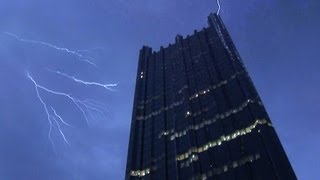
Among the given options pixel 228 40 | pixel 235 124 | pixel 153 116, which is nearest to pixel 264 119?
pixel 235 124

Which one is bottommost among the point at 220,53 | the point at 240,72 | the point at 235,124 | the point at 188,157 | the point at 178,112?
the point at 188,157

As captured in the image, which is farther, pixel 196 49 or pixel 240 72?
pixel 196 49

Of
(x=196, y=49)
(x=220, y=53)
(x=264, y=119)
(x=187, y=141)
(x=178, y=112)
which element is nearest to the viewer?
(x=264, y=119)

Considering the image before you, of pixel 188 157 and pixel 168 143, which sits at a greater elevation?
pixel 168 143

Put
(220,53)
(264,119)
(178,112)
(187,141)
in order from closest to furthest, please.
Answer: (264,119)
(187,141)
(178,112)
(220,53)

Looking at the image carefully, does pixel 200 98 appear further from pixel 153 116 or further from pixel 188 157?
pixel 188 157

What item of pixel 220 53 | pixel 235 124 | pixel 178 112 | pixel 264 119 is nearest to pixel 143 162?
pixel 178 112

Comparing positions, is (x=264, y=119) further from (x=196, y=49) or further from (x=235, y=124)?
(x=196, y=49)
